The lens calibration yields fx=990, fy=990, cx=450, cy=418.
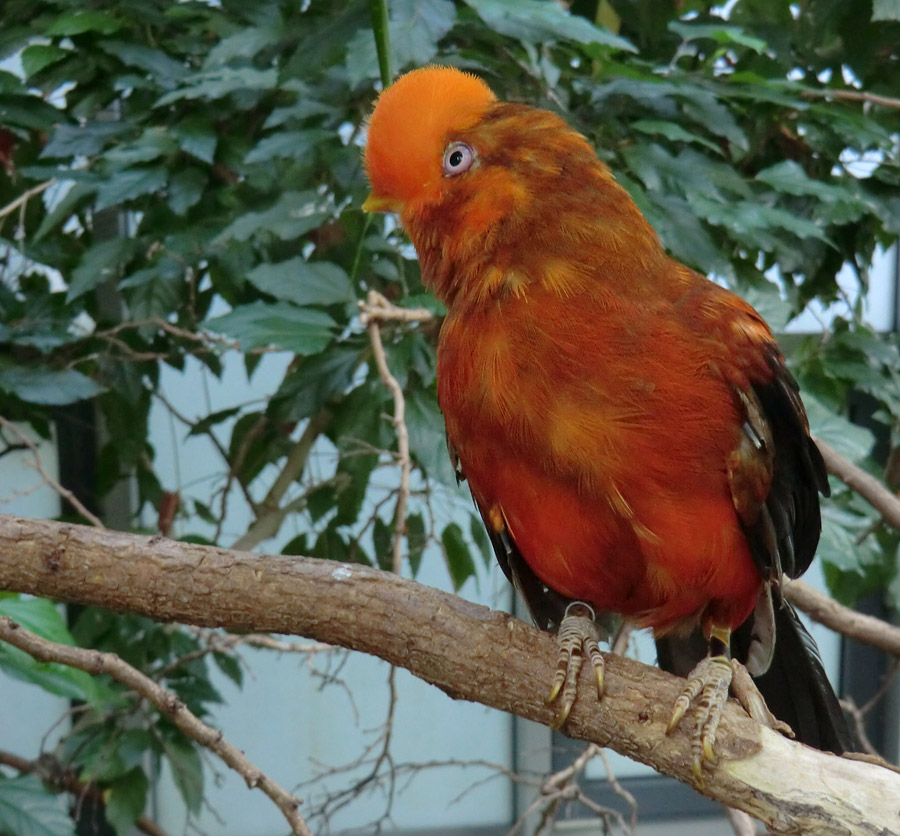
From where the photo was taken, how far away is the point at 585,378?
0.95 metres

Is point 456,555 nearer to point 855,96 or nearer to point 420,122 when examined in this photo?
point 420,122

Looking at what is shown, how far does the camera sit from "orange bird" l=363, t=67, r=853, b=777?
0.96 m

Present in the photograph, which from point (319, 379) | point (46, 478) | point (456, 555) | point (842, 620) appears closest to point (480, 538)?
point (456, 555)

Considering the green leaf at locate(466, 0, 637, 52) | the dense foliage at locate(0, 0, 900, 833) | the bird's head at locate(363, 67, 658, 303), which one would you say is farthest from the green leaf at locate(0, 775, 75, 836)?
the green leaf at locate(466, 0, 637, 52)


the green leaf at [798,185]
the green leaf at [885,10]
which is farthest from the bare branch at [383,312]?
the green leaf at [885,10]

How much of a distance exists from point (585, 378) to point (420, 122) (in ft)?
1.04

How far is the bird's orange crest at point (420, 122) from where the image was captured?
3.34 feet

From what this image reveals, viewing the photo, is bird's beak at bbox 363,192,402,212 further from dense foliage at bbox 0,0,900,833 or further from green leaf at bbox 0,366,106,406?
green leaf at bbox 0,366,106,406

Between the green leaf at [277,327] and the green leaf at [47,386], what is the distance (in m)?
0.30

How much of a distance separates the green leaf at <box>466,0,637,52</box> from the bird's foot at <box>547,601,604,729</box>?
69 cm

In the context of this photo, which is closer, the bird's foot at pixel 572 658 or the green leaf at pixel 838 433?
the bird's foot at pixel 572 658

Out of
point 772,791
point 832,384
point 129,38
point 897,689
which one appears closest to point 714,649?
point 772,791

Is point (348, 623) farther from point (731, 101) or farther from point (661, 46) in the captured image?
point (661, 46)

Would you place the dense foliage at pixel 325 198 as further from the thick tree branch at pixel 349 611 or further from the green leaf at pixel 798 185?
the thick tree branch at pixel 349 611
